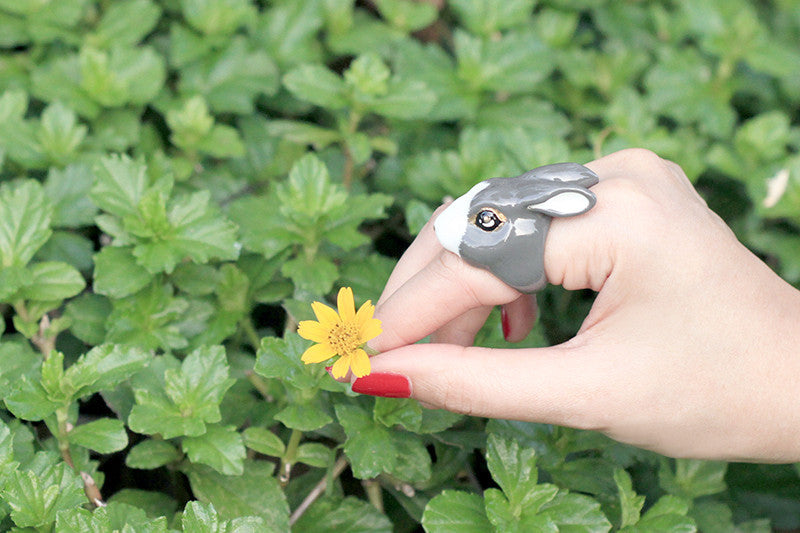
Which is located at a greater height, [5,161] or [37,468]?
[5,161]

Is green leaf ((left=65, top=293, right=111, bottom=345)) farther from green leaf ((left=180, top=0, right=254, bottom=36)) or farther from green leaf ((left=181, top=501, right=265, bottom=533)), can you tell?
green leaf ((left=180, top=0, right=254, bottom=36))

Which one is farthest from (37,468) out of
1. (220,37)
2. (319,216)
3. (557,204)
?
(220,37)

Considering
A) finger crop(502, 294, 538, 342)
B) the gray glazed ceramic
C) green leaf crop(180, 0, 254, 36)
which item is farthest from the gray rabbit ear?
green leaf crop(180, 0, 254, 36)

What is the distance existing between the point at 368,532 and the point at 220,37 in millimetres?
1330

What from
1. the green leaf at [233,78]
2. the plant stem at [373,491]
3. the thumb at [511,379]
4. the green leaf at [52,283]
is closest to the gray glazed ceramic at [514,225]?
the thumb at [511,379]

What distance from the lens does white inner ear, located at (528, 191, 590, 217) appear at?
108 cm

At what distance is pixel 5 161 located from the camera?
5.95 feet

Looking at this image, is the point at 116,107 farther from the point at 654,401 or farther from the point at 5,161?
the point at 654,401

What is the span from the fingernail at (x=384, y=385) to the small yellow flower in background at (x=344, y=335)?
26mm

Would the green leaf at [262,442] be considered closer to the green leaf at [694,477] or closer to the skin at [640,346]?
the skin at [640,346]

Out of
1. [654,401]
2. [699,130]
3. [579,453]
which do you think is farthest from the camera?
[699,130]

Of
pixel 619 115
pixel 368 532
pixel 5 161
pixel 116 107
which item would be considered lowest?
pixel 368 532

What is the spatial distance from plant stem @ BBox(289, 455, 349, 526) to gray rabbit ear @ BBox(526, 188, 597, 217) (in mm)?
624

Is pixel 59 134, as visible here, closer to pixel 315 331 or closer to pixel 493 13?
pixel 315 331
